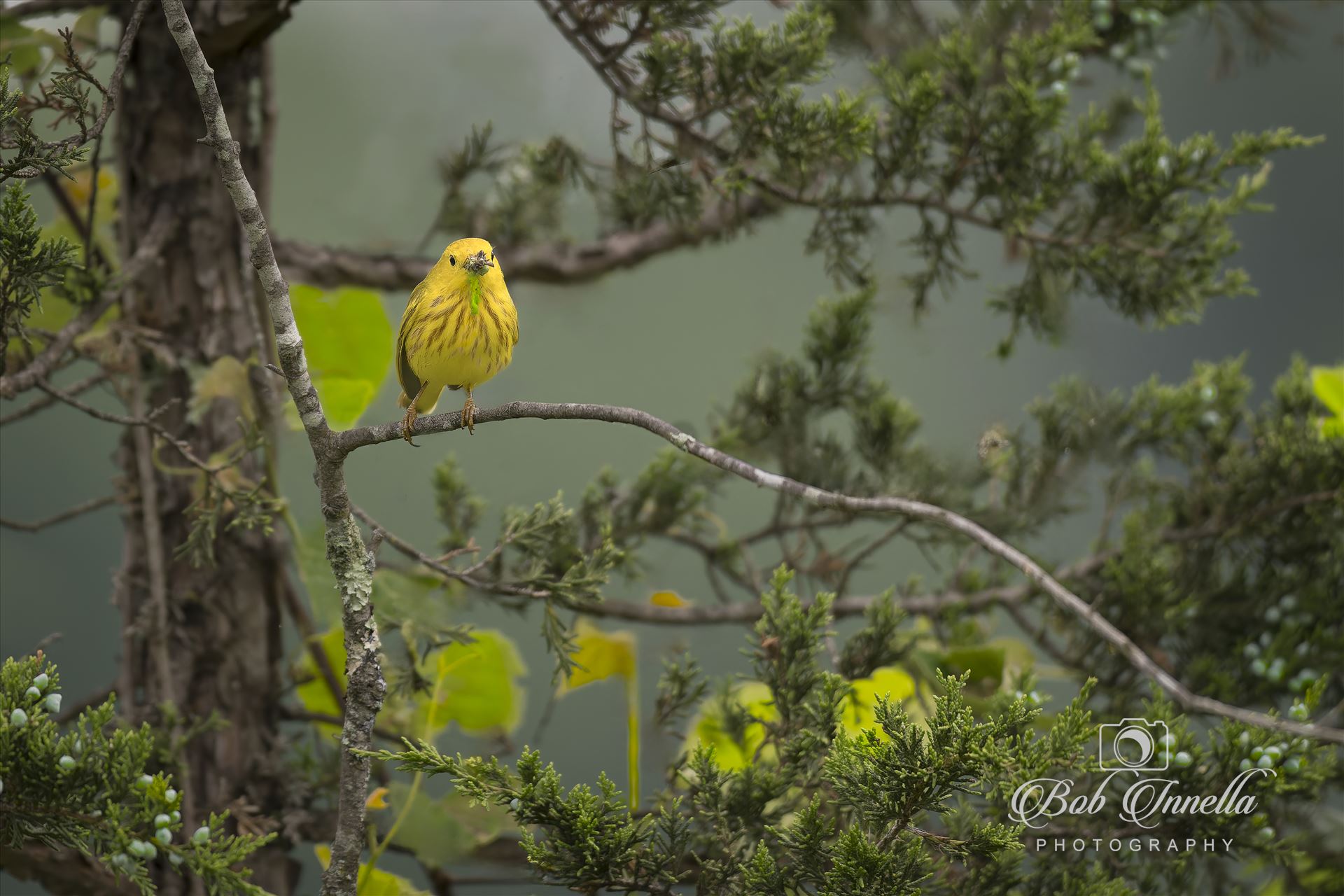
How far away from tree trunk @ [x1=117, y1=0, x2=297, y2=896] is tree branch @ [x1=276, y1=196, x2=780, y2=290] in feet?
0.54

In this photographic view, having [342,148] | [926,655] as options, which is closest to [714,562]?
[926,655]

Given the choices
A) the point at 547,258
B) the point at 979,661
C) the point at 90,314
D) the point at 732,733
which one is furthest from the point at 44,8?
the point at 979,661

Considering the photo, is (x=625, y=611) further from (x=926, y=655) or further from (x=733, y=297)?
(x=733, y=297)

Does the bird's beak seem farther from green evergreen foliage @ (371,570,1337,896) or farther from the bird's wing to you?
green evergreen foliage @ (371,570,1337,896)

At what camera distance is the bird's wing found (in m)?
0.66

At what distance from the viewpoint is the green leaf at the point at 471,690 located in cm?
109

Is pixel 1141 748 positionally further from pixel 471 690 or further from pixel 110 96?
pixel 110 96

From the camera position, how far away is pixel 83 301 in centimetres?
93

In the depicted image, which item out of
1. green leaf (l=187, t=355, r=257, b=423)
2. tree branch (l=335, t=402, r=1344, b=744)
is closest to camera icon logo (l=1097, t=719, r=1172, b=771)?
tree branch (l=335, t=402, r=1344, b=744)

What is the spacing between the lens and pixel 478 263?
60cm

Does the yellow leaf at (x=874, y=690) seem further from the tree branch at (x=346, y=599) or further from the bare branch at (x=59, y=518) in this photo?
the bare branch at (x=59, y=518)

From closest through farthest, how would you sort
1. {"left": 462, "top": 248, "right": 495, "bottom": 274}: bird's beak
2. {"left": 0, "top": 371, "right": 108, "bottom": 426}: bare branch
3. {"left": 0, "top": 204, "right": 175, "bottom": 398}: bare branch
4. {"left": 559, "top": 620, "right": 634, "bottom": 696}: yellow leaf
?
{"left": 462, "top": 248, "right": 495, "bottom": 274}: bird's beak → {"left": 0, "top": 204, "right": 175, "bottom": 398}: bare branch → {"left": 0, "top": 371, "right": 108, "bottom": 426}: bare branch → {"left": 559, "top": 620, "right": 634, "bottom": 696}: yellow leaf

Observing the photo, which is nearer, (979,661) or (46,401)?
(46,401)

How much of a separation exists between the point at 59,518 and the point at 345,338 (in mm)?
328
